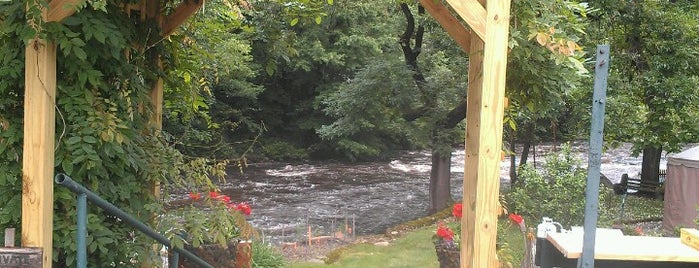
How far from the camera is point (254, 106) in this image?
24.1 m

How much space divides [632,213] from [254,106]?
1509cm

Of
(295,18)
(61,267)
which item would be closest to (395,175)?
(295,18)

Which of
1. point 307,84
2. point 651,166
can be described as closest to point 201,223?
point 651,166

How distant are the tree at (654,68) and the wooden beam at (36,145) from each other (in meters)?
8.17

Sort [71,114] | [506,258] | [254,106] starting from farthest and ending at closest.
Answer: [254,106] → [506,258] → [71,114]

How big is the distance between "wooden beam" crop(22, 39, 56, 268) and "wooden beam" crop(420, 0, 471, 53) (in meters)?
1.70

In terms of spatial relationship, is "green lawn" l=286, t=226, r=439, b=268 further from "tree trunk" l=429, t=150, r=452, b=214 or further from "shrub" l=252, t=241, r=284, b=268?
"tree trunk" l=429, t=150, r=452, b=214

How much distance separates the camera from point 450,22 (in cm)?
312

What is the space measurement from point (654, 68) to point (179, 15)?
8329mm

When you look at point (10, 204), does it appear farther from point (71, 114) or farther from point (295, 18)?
point (295, 18)

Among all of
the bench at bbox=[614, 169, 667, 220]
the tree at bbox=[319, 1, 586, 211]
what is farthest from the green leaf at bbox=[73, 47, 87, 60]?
the bench at bbox=[614, 169, 667, 220]

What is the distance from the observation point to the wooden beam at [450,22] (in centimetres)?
310

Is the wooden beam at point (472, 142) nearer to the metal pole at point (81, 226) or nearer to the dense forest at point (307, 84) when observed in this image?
the dense forest at point (307, 84)

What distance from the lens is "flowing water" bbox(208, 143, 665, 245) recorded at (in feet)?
42.2
